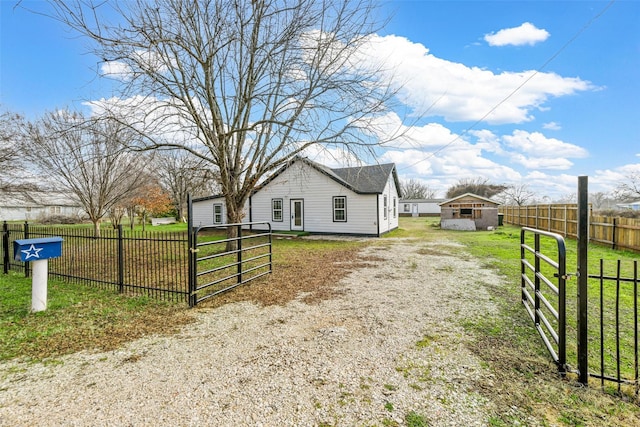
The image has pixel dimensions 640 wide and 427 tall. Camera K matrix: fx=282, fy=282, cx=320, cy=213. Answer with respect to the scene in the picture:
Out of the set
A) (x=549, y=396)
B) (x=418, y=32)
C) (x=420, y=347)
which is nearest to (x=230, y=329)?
(x=420, y=347)

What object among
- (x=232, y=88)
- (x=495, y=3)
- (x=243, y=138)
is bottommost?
(x=243, y=138)

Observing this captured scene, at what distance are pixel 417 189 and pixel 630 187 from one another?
32553 millimetres

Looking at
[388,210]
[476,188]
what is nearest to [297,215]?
[388,210]

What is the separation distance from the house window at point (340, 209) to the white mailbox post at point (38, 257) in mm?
12910

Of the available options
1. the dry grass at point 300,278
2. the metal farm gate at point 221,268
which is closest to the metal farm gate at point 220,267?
the metal farm gate at point 221,268

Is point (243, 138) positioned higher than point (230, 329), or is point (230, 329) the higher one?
point (243, 138)

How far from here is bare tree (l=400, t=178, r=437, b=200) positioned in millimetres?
54119

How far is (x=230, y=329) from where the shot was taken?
3.99 meters

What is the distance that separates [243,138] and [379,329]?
8.01 m

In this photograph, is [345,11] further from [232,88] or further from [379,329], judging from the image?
[379,329]

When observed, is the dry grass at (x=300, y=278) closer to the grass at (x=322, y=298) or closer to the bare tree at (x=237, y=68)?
the grass at (x=322, y=298)

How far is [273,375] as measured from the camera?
A: 281 centimetres

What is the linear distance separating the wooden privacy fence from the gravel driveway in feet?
23.4

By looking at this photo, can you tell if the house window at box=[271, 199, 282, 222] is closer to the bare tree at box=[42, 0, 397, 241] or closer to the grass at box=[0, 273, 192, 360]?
the bare tree at box=[42, 0, 397, 241]
